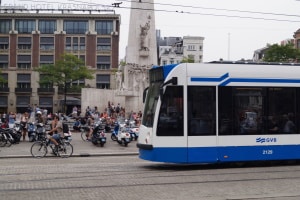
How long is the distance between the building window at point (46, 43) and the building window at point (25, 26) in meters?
2.49

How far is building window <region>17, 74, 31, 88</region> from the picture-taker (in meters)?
91.5

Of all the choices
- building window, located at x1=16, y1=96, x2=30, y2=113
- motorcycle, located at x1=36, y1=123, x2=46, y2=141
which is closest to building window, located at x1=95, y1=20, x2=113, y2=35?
building window, located at x1=16, y1=96, x2=30, y2=113

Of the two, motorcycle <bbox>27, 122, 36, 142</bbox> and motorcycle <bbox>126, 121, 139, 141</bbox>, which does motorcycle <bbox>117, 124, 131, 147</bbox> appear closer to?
motorcycle <bbox>126, 121, 139, 141</bbox>

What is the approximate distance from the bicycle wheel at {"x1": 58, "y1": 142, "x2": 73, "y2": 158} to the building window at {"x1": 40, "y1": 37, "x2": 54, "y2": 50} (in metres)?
72.0

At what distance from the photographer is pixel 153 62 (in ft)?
141

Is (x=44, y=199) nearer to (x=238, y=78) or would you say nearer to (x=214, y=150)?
(x=214, y=150)

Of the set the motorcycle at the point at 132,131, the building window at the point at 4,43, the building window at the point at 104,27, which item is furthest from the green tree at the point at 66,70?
the motorcycle at the point at 132,131

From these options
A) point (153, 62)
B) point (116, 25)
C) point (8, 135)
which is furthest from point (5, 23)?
point (8, 135)

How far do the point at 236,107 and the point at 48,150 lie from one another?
31.4 ft

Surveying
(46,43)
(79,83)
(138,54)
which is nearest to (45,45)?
(46,43)

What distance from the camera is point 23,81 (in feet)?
300

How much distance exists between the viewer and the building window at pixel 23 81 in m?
91.5

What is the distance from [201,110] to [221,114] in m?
0.64

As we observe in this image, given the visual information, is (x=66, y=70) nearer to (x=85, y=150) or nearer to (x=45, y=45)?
(x=45, y=45)
